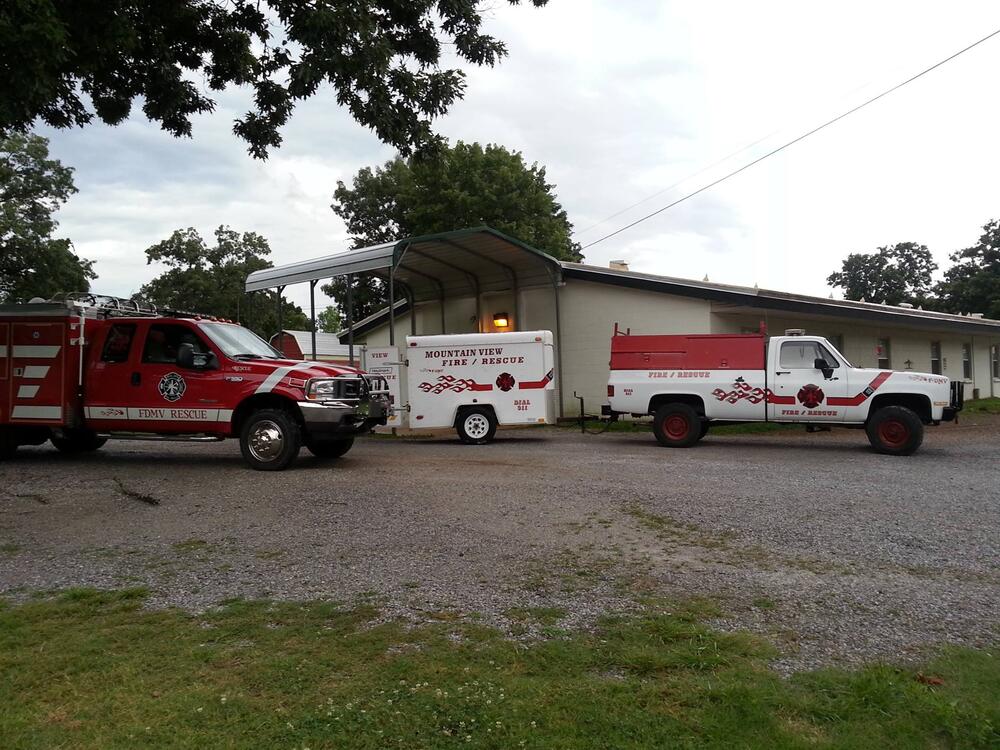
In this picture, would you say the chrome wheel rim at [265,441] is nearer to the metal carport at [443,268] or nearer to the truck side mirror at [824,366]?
the metal carport at [443,268]

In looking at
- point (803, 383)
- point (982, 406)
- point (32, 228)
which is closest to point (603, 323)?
point (803, 383)

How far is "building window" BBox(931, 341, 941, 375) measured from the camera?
25969 mm

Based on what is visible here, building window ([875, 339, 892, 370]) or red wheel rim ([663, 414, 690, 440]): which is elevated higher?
building window ([875, 339, 892, 370])

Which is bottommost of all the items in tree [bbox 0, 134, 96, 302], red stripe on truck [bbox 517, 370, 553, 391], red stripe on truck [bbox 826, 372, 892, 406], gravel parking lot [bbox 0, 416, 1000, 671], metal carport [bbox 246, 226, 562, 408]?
gravel parking lot [bbox 0, 416, 1000, 671]

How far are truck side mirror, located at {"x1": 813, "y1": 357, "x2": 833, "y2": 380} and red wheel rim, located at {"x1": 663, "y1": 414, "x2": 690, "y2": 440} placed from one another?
2.56 m

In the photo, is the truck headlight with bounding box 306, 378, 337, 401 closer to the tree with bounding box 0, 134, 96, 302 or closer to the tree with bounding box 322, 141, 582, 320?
the tree with bounding box 322, 141, 582, 320

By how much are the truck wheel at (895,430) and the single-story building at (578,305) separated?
492 cm

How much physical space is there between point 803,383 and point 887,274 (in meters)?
67.1

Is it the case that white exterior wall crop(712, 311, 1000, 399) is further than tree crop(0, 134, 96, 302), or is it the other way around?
tree crop(0, 134, 96, 302)

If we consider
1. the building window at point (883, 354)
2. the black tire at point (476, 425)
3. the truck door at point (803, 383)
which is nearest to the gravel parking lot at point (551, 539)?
the truck door at point (803, 383)

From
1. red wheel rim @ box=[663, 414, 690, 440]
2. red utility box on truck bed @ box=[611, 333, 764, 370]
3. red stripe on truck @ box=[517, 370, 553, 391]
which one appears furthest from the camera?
red stripe on truck @ box=[517, 370, 553, 391]

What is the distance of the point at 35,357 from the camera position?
10867 mm

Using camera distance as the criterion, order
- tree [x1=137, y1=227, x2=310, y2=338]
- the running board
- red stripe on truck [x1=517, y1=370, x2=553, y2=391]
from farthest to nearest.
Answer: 1. tree [x1=137, y1=227, x2=310, y2=338]
2. red stripe on truck [x1=517, y1=370, x2=553, y2=391]
3. the running board

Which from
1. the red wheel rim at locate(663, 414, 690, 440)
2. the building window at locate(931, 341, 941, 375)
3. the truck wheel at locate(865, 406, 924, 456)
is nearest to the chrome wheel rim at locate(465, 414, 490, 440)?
the red wheel rim at locate(663, 414, 690, 440)
